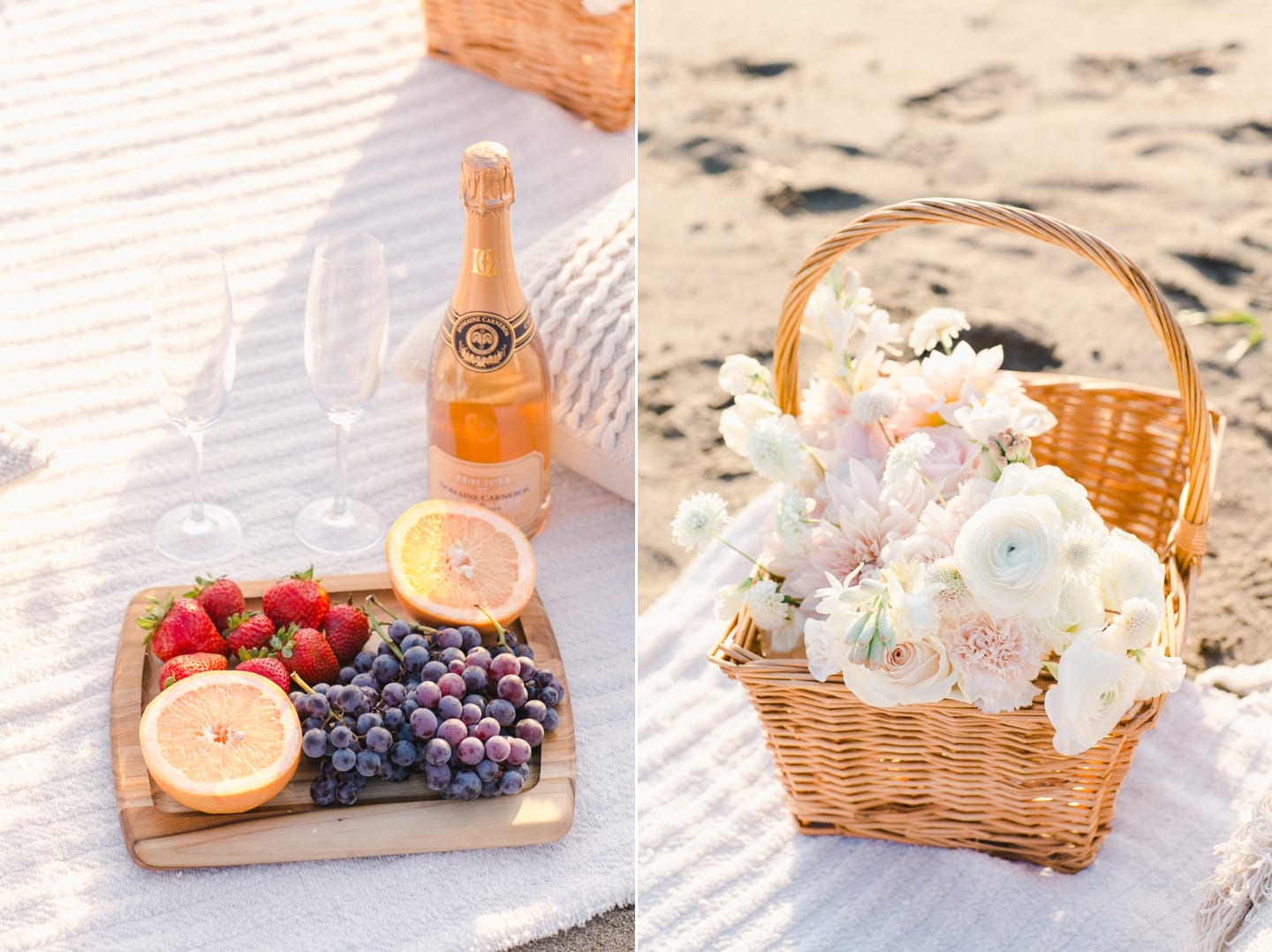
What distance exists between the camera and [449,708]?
Answer: 97 cm

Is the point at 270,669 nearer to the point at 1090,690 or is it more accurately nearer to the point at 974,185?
the point at 1090,690

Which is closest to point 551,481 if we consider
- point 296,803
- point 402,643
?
point 402,643

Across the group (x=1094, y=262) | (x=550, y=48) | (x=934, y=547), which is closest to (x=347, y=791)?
(x=934, y=547)

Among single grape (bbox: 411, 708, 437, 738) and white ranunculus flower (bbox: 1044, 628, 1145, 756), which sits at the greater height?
white ranunculus flower (bbox: 1044, 628, 1145, 756)

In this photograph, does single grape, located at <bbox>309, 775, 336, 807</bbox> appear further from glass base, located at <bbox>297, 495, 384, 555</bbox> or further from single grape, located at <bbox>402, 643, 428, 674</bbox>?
glass base, located at <bbox>297, 495, 384, 555</bbox>

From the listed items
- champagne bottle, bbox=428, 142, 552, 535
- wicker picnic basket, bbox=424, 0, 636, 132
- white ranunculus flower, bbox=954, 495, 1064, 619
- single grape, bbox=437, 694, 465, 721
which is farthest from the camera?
wicker picnic basket, bbox=424, 0, 636, 132

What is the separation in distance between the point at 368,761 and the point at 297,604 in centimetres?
17

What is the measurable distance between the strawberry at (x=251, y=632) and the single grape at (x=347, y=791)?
0.14 metres

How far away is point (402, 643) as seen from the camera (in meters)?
1.03

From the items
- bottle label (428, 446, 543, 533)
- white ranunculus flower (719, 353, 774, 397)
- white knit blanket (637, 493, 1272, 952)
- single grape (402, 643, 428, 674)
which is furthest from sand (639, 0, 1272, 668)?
single grape (402, 643, 428, 674)

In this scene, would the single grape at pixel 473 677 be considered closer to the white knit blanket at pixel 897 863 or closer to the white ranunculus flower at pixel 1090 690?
the white knit blanket at pixel 897 863

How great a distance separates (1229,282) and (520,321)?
1332mm

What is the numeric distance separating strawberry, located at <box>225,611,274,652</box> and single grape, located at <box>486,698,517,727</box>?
0.19m

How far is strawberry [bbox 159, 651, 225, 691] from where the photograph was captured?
99cm
